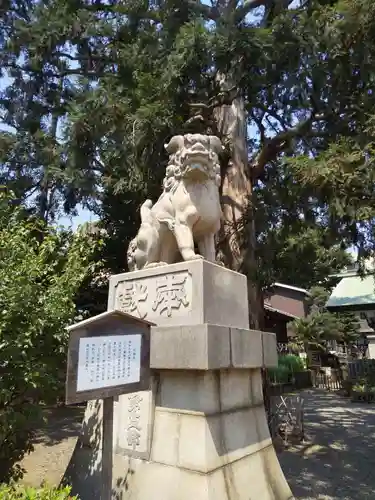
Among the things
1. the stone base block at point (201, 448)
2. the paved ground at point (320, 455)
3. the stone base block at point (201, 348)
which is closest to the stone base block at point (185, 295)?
the stone base block at point (201, 348)

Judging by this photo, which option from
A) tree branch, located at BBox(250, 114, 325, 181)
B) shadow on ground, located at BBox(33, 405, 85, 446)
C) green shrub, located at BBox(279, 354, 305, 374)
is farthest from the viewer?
green shrub, located at BBox(279, 354, 305, 374)

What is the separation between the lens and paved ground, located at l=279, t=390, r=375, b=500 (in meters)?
5.36

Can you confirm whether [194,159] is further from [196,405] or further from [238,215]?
[238,215]

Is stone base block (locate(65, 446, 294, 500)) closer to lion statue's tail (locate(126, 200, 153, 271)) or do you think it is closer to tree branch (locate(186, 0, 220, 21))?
lion statue's tail (locate(126, 200, 153, 271))

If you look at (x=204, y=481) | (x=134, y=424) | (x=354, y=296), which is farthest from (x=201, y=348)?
(x=354, y=296)

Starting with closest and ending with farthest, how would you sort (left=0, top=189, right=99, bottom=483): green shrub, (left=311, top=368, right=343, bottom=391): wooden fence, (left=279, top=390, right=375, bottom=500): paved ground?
(left=0, top=189, right=99, bottom=483): green shrub → (left=279, top=390, right=375, bottom=500): paved ground → (left=311, top=368, right=343, bottom=391): wooden fence

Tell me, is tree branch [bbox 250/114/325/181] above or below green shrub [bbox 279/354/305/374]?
above

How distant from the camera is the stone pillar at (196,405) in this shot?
2910 millimetres

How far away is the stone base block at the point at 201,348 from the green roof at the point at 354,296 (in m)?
10.5

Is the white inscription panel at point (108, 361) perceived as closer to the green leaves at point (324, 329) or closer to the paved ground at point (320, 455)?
the paved ground at point (320, 455)

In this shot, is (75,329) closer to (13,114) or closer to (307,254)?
(307,254)

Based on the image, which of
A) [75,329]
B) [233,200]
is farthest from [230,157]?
[75,329]

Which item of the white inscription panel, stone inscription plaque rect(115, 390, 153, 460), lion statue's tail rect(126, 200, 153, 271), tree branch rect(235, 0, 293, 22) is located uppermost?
tree branch rect(235, 0, 293, 22)

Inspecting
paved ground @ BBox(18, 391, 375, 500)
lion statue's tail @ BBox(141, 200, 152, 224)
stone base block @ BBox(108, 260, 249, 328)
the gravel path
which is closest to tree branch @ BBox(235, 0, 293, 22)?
lion statue's tail @ BBox(141, 200, 152, 224)
